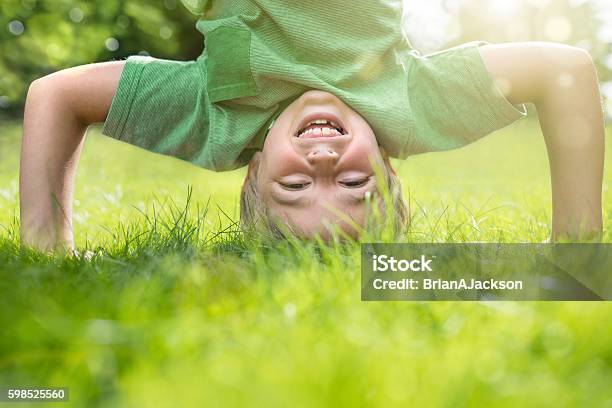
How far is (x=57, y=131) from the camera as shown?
1992mm

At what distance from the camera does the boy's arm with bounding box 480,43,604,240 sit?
1914 millimetres

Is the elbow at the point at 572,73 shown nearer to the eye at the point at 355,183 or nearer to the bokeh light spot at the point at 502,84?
the bokeh light spot at the point at 502,84

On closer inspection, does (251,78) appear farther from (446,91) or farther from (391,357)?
(391,357)

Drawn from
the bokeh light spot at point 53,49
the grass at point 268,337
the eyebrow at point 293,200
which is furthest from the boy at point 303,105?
the bokeh light spot at point 53,49

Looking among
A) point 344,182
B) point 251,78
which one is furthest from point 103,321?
point 251,78

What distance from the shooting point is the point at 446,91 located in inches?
77.5

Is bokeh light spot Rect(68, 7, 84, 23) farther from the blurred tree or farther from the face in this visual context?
the face

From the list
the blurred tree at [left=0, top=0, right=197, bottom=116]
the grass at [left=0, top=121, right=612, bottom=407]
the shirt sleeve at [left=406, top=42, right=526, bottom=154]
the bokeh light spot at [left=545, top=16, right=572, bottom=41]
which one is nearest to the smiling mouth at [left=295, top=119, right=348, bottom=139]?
the shirt sleeve at [left=406, top=42, right=526, bottom=154]

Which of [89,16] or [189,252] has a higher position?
[89,16]

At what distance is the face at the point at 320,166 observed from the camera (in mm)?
1736

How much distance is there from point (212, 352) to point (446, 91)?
1304mm

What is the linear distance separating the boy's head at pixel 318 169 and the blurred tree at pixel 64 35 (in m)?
6.09

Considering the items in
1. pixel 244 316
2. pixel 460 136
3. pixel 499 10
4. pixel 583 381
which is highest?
pixel 499 10

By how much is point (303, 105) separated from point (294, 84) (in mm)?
84
